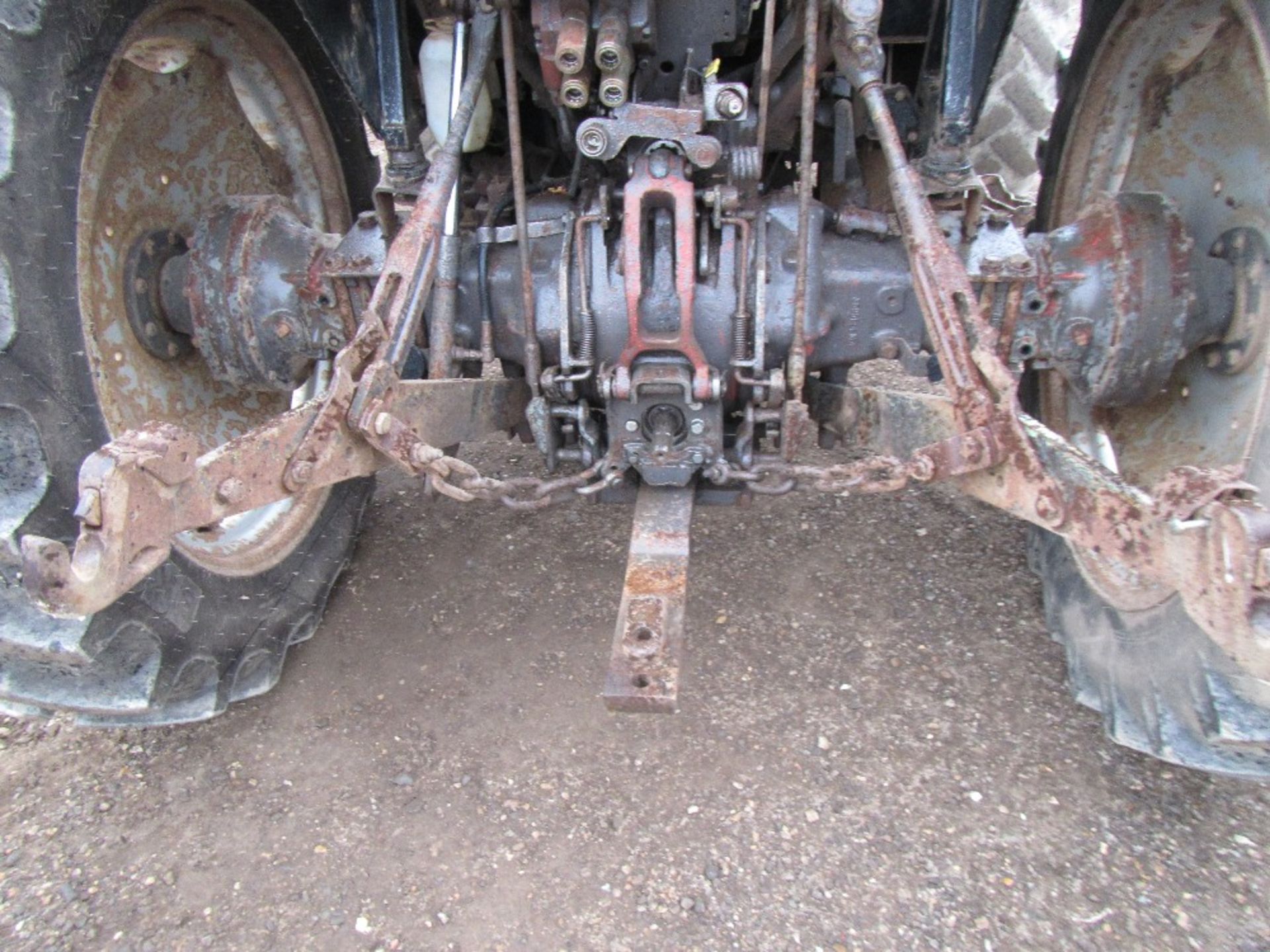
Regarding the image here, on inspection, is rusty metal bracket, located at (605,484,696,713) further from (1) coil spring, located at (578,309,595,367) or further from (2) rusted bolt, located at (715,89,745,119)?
(2) rusted bolt, located at (715,89,745,119)

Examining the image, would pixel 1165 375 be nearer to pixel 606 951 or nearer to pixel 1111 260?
pixel 1111 260

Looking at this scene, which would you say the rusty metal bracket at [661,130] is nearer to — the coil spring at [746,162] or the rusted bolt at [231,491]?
the coil spring at [746,162]

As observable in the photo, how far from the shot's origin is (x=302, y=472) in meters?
1.39

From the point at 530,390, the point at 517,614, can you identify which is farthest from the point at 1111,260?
the point at 517,614

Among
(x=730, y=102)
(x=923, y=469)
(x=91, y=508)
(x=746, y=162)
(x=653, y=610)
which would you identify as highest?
(x=730, y=102)

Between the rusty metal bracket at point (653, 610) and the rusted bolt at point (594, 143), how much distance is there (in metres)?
0.67

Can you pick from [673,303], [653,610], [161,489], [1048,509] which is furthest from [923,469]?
[161,489]

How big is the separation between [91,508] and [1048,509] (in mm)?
1260

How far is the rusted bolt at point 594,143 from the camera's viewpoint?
1703 millimetres

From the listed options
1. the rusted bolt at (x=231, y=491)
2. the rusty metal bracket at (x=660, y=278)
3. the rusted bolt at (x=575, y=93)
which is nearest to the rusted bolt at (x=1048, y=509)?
the rusty metal bracket at (x=660, y=278)

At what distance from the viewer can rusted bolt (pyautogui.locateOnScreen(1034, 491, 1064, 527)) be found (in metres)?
1.28

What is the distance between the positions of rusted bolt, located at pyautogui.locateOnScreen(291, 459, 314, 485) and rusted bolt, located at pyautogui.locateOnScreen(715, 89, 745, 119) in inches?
39.8

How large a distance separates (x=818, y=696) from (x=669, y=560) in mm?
603

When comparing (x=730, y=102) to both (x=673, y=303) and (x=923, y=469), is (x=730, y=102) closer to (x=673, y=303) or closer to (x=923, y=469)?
(x=673, y=303)
